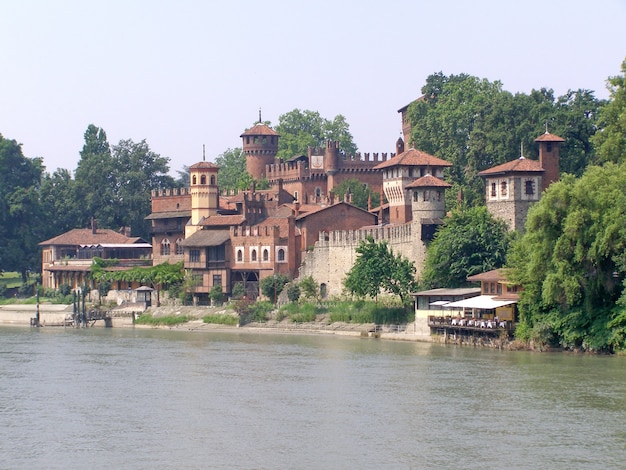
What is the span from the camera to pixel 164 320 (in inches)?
3174

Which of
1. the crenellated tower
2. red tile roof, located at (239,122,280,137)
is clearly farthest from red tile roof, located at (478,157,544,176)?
red tile roof, located at (239,122,280,137)

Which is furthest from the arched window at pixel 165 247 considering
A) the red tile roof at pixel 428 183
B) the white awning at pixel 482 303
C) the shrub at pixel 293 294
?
the white awning at pixel 482 303

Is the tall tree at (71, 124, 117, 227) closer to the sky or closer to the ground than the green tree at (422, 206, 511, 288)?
closer to the sky

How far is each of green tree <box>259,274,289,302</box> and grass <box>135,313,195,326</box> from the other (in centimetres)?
434

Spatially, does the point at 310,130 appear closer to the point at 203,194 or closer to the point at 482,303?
the point at 203,194

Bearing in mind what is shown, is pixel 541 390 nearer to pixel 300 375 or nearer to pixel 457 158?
pixel 300 375

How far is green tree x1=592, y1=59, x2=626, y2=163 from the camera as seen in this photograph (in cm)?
6556

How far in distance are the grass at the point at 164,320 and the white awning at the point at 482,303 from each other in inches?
897

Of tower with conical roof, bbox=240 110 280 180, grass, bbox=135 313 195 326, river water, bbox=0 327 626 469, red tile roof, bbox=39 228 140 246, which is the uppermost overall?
tower with conical roof, bbox=240 110 280 180

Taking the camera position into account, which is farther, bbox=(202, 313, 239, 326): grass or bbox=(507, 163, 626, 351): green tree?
bbox=(202, 313, 239, 326): grass

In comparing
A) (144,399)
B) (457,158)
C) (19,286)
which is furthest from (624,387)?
(19,286)

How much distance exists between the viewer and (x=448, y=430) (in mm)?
38250

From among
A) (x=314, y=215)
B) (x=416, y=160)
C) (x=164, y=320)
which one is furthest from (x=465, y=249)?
(x=164, y=320)

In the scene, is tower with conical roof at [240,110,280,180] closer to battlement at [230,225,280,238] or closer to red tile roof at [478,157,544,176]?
battlement at [230,225,280,238]
